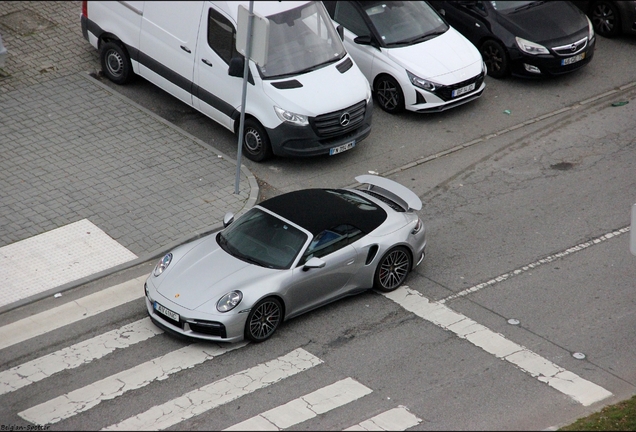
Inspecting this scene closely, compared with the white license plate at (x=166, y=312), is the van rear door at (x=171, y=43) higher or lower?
higher

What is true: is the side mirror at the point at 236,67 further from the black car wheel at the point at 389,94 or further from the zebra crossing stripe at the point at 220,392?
the zebra crossing stripe at the point at 220,392

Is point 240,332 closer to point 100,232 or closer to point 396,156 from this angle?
point 100,232

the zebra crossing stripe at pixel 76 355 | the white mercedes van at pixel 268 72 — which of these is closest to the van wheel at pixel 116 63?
the white mercedes van at pixel 268 72

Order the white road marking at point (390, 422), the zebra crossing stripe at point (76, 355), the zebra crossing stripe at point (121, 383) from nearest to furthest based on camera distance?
the white road marking at point (390, 422) → the zebra crossing stripe at point (121, 383) → the zebra crossing stripe at point (76, 355)

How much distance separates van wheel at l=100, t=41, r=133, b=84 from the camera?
16753 mm

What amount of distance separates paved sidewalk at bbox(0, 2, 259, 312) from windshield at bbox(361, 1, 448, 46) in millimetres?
4116

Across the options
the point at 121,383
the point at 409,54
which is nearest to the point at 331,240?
the point at 121,383

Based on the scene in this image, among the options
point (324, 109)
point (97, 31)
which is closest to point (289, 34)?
point (324, 109)

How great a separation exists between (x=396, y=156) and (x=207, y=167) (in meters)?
3.19

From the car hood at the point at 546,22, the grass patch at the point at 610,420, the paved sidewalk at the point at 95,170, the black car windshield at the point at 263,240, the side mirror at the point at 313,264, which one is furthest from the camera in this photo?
the car hood at the point at 546,22

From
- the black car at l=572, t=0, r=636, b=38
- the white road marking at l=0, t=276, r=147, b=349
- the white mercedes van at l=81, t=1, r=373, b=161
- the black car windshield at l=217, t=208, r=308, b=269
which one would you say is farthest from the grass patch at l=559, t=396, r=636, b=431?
the black car at l=572, t=0, r=636, b=38

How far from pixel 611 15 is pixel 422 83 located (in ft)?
19.3

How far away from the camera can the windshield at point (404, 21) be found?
17.0 metres

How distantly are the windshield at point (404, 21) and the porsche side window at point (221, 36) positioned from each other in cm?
322
